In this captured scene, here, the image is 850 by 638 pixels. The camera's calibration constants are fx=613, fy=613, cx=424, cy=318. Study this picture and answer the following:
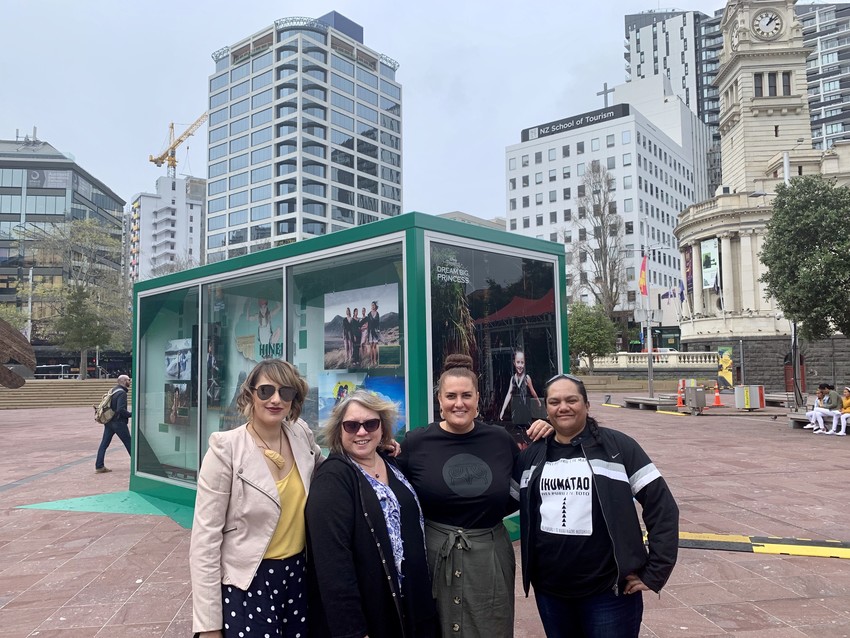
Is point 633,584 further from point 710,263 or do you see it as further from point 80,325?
point 710,263

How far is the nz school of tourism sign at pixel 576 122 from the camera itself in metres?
70.1

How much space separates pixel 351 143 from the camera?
72688mm

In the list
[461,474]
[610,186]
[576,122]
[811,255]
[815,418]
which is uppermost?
[576,122]

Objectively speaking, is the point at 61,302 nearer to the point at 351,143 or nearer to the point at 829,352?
the point at 351,143

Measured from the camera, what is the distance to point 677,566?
200 inches

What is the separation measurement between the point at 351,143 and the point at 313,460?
7376 cm

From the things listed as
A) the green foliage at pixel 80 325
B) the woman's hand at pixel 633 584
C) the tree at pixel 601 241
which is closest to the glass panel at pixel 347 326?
the woman's hand at pixel 633 584

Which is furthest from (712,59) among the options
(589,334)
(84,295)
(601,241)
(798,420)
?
(798,420)

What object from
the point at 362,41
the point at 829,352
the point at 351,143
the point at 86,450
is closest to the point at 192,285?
the point at 86,450

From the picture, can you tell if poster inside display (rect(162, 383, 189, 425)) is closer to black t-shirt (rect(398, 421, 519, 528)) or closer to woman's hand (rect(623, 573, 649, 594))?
black t-shirt (rect(398, 421, 519, 528))

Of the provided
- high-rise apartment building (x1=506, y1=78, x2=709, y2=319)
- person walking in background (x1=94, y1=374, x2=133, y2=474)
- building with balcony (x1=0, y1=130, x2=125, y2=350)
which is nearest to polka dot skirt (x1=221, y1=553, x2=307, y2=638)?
person walking in background (x1=94, y1=374, x2=133, y2=474)

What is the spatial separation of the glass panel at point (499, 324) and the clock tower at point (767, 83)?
151ft

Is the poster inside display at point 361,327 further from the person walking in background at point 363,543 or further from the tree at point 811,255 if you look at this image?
the tree at point 811,255

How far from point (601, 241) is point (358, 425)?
47.4m
